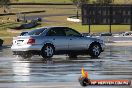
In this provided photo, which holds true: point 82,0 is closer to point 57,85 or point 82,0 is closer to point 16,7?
point 16,7

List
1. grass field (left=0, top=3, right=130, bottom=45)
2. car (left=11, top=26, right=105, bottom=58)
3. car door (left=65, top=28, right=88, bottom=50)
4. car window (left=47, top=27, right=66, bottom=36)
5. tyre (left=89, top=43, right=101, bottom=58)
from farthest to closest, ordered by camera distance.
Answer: grass field (left=0, top=3, right=130, bottom=45) → tyre (left=89, top=43, right=101, bottom=58) → car door (left=65, top=28, right=88, bottom=50) → car window (left=47, top=27, right=66, bottom=36) → car (left=11, top=26, right=105, bottom=58)

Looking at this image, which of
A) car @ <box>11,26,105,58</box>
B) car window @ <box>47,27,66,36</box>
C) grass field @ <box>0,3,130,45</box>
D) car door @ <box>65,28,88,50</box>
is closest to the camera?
car @ <box>11,26,105,58</box>

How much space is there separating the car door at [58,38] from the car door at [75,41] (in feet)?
→ 0.72

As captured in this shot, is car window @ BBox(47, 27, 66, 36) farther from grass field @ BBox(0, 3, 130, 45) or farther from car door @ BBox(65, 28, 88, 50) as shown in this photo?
grass field @ BBox(0, 3, 130, 45)

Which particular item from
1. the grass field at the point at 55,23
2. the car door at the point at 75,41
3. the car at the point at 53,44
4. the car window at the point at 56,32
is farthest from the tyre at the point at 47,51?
the grass field at the point at 55,23

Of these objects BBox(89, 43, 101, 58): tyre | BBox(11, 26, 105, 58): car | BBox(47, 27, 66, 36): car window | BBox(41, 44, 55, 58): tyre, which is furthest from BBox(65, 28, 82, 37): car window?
BBox(41, 44, 55, 58): tyre

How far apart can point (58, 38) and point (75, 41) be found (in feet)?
3.17

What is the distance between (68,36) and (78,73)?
883cm

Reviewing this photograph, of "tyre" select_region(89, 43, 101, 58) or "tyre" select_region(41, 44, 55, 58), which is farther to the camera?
"tyre" select_region(89, 43, 101, 58)

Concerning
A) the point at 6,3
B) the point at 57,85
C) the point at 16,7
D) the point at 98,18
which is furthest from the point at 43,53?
the point at 16,7

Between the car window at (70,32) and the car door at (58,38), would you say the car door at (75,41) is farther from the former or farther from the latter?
the car door at (58,38)

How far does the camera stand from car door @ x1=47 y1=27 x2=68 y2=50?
23.7 meters

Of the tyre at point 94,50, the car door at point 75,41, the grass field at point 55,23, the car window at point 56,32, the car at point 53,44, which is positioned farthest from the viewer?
the grass field at point 55,23

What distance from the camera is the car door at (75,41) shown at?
955 inches
